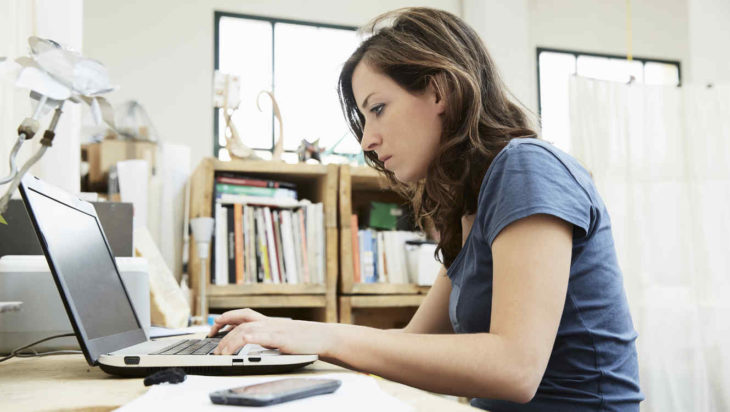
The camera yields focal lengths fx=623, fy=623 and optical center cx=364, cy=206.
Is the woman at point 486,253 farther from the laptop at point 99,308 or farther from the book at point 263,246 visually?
the book at point 263,246

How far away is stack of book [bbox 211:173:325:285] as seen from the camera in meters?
2.26

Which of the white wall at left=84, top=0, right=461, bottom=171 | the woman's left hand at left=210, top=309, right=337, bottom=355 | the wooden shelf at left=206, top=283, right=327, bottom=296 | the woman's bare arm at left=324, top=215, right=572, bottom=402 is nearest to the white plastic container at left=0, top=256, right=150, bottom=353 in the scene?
the woman's left hand at left=210, top=309, right=337, bottom=355

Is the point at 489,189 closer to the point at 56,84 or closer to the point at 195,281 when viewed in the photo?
the point at 56,84

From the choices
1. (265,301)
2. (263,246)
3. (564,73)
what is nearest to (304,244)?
(263,246)

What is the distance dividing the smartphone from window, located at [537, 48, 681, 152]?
14.7 ft

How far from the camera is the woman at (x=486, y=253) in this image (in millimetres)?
732

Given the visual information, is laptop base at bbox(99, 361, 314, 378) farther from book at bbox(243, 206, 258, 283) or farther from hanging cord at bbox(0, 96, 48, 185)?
book at bbox(243, 206, 258, 283)

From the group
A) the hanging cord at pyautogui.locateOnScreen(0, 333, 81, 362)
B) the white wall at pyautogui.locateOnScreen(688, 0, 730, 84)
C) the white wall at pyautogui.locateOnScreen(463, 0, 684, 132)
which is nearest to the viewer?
the hanging cord at pyautogui.locateOnScreen(0, 333, 81, 362)

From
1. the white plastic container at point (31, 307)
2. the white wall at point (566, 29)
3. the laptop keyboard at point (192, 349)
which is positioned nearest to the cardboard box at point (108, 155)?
the white plastic container at point (31, 307)

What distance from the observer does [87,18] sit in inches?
151

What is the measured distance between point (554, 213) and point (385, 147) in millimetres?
423

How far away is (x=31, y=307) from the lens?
103cm

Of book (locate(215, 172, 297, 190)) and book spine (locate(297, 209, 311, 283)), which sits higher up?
book (locate(215, 172, 297, 190))

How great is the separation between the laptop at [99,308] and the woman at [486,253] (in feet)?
0.11
